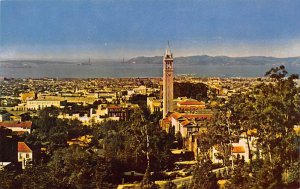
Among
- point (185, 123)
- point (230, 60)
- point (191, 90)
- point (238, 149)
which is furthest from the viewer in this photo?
point (191, 90)

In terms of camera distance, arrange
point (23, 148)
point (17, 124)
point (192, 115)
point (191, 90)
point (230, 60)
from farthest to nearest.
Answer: point (191, 90)
point (192, 115)
point (17, 124)
point (230, 60)
point (23, 148)

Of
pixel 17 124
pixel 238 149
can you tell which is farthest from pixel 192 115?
pixel 238 149

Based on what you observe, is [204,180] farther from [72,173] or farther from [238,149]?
[72,173]

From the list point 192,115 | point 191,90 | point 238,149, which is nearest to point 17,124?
point 238,149

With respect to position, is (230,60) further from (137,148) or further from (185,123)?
(185,123)

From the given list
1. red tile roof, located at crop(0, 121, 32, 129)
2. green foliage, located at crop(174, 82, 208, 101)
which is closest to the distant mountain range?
red tile roof, located at crop(0, 121, 32, 129)

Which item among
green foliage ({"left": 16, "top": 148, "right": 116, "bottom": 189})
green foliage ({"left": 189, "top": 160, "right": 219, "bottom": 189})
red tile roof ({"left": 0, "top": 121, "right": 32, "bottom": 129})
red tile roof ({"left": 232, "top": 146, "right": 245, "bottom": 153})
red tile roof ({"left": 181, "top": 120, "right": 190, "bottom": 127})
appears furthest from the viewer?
red tile roof ({"left": 181, "top": 120, "right": 190, "bottom": 127})

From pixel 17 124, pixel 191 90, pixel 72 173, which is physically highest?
pixel 191 90

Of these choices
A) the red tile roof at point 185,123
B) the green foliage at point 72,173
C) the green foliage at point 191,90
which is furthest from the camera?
the green foliage at point 191,90

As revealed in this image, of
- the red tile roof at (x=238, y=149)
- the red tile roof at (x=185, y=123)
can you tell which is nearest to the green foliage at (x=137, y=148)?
the red tile roof at (x=238, y=149)

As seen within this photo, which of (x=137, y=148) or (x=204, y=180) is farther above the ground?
(x=137, y=148)

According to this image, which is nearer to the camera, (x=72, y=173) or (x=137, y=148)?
(x=72, y=173)

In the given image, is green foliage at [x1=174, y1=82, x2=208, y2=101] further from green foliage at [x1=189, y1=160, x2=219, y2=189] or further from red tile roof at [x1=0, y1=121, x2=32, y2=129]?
green foliage at [x1=189, y1=160, x2=219, y2=189]

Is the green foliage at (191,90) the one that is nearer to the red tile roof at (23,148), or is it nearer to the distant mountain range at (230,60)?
the distant mountain range at (230,60)
